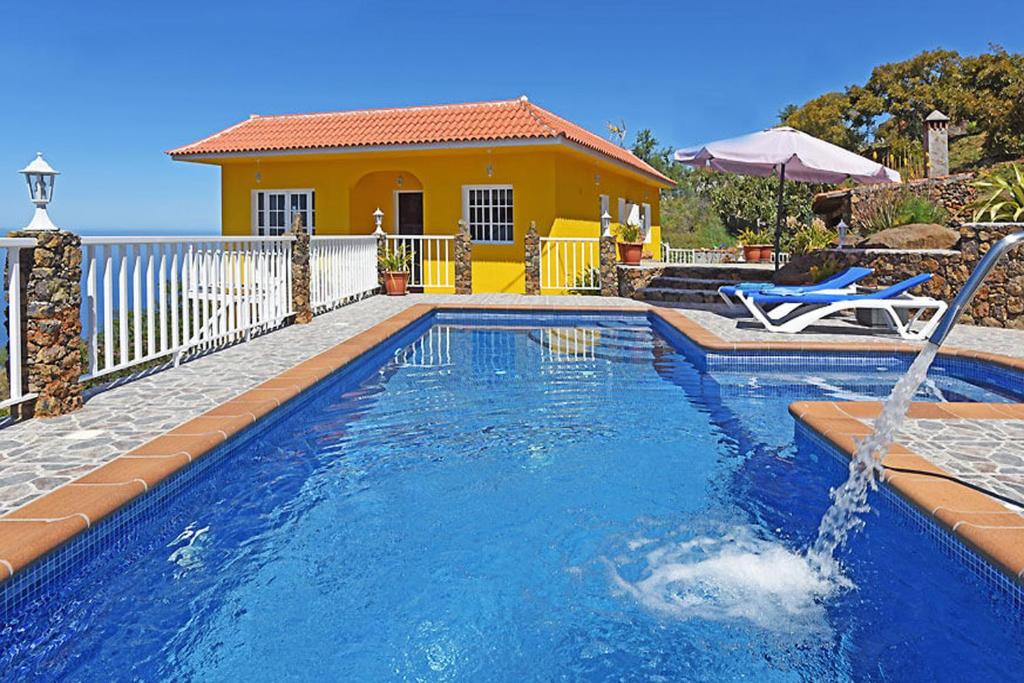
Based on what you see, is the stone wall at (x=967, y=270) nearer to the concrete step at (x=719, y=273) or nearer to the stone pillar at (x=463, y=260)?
the concrete step at (x=719, y=273)

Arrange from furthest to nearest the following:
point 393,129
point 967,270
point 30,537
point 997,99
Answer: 1. point 997,99
2. point 393,129
3. point 967,270
4. point 30,537

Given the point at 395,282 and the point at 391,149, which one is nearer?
the point at 395,282

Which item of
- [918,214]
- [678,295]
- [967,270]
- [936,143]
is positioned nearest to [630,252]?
[678,295]

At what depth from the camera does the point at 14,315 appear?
500 centimetres

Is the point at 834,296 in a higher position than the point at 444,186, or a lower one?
lower

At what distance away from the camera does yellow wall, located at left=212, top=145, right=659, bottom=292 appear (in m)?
16.3

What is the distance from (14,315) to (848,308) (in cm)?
900

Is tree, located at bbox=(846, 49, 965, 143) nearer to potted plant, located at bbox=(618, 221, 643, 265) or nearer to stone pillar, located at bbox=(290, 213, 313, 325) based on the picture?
potted plant, located at bbox=(618, 221, 643, 265)

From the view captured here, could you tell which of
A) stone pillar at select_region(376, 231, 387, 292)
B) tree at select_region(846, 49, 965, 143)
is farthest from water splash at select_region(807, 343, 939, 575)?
tree at select_region(846, 49, 965, 143)

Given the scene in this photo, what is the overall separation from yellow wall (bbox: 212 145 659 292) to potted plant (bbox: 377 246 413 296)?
5.22 feet

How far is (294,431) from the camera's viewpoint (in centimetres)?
588

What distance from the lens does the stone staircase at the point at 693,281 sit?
47.9ft

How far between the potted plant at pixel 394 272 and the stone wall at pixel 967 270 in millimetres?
8097

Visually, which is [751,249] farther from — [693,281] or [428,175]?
[428,175]
